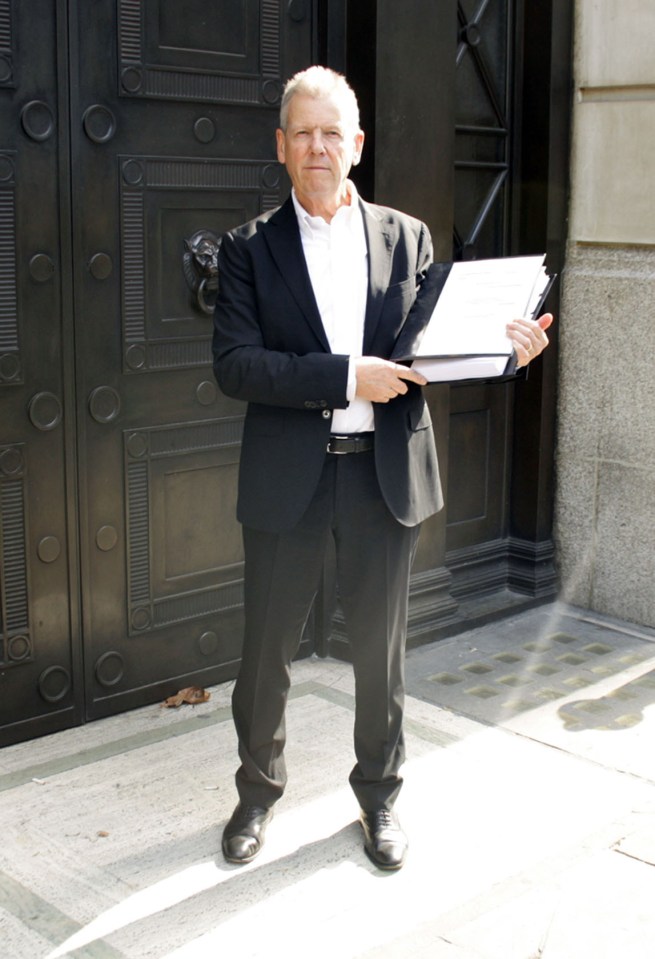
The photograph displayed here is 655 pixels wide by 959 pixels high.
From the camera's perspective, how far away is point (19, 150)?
4.35 meters

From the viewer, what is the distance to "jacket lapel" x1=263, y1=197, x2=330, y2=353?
142 inches

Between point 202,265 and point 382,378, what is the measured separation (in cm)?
163

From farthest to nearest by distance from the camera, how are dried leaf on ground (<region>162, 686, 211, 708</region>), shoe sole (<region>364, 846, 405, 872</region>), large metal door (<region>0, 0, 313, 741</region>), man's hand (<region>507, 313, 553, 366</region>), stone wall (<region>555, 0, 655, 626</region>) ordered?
stone wall (<region>555, 0, 655, 626</region>)
dried leaf on ground (<region>162, 686, 211, 708</region>)
large metal door (<region>0, 0, 313, 741</region>)
shoe sole (<region>364, 846, 405, 872</region>)
man's hand (<region>507, 313, 553, 366</region>)

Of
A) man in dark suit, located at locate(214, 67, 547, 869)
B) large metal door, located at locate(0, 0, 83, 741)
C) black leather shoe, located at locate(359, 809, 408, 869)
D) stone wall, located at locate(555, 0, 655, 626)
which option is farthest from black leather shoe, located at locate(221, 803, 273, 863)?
stone wall, located at locate(555, 0, 655, 626)

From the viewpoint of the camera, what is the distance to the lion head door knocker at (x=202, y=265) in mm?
4887

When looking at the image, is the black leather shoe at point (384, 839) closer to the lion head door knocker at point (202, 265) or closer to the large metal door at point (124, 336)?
the large metal door at point (124, 336)

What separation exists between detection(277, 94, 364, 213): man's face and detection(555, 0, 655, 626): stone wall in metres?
2.69

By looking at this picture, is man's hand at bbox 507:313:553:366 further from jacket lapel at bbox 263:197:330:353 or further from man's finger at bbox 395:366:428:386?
jacket lapel at bbox 263:197:330:353

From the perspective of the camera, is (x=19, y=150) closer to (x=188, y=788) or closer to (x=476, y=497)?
(x=188, y=788)

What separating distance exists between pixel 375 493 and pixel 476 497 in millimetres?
2729

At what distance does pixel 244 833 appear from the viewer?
3.91 meters

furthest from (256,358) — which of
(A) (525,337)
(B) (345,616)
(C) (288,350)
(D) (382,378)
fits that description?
(B) (345,616)

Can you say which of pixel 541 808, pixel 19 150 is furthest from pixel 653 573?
pixel 19 150

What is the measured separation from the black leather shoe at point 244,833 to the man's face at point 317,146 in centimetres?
183
